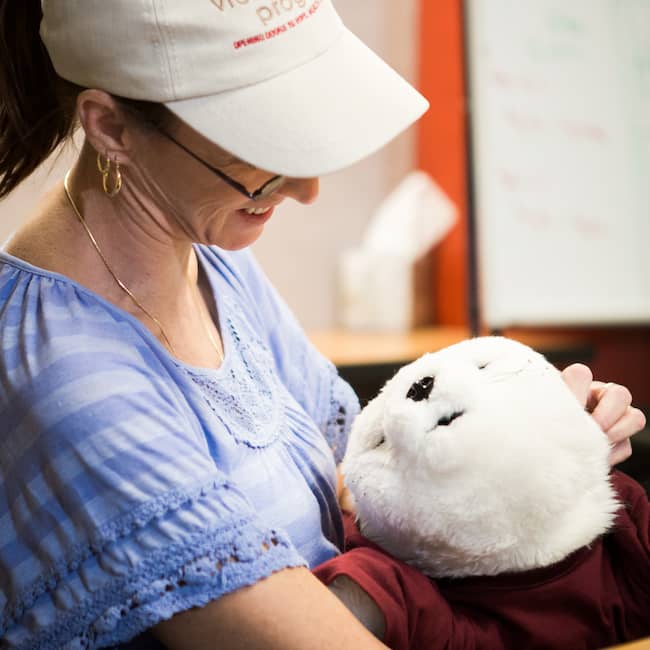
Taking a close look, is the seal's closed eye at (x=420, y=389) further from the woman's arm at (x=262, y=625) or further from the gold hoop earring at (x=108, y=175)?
the gold hoop earring at (x=108, y=175)

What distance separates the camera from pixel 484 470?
854 millimetres

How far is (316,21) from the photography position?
2.88 ft

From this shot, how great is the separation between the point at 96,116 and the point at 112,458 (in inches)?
13.1

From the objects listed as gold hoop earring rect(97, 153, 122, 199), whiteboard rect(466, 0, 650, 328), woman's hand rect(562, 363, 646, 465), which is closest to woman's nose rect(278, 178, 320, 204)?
gold hoop earring rect(97, 153, 122, 199)

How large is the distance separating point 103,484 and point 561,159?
1.83 meters

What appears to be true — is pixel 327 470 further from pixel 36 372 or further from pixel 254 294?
pixel 36 372

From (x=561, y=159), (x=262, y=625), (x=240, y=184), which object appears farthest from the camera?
(x=561, y=159)

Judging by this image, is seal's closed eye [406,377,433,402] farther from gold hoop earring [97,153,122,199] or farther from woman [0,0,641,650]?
gold hoop earring [97,153,122,199]

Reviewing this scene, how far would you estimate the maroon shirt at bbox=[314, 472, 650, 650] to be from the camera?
867 millimetres

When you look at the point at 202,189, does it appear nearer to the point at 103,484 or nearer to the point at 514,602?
the point at 103,484

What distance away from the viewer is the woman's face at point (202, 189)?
879mm

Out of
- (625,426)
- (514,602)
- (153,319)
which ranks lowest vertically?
(514,602)

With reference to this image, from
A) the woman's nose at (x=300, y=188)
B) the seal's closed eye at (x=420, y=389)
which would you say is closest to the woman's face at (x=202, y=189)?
the woman's nose at (x=300, y=188)

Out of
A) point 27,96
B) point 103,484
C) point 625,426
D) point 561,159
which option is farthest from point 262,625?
point 561,159
